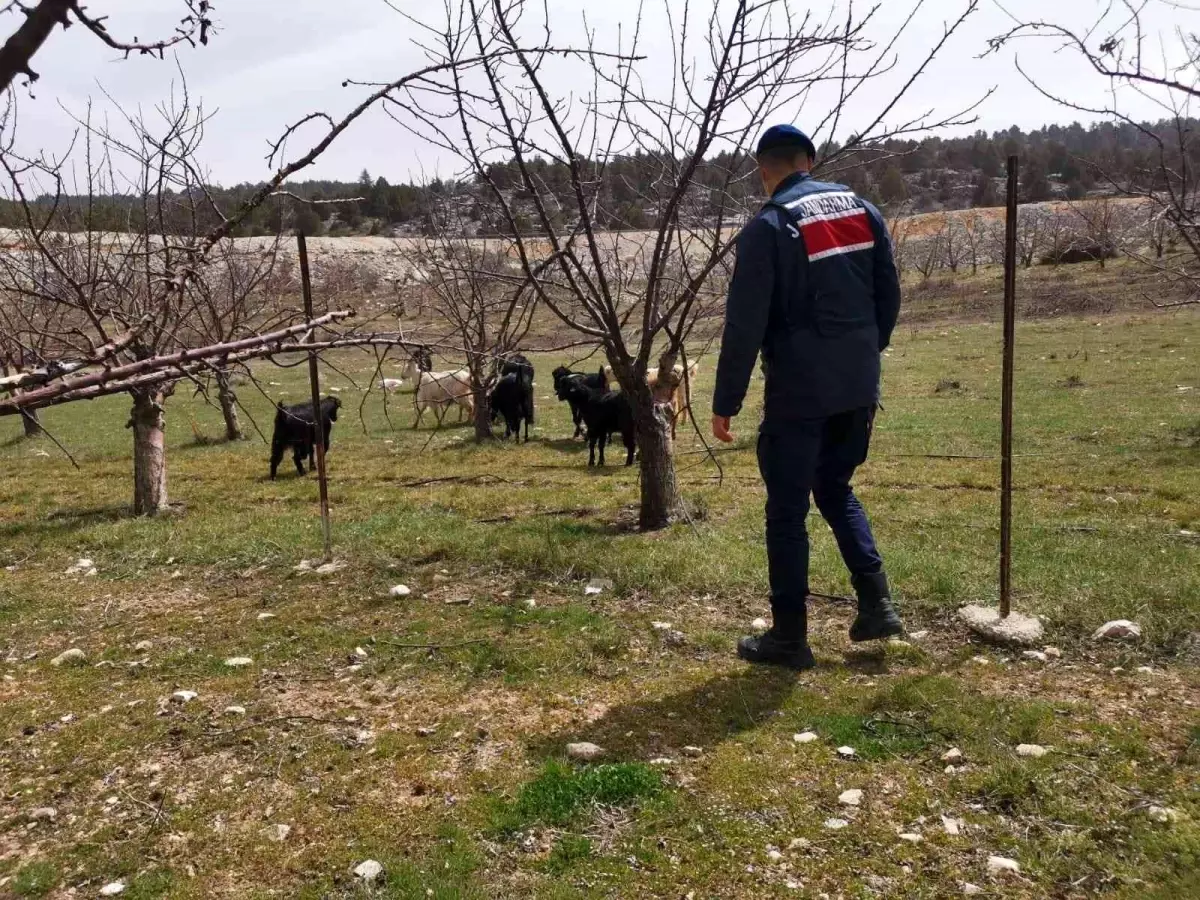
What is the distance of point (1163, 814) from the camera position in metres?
2.78

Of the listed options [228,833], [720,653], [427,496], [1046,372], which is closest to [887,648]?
[720,653]

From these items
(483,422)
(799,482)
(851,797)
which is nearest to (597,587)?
(799,482)

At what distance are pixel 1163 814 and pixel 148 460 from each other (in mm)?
8478

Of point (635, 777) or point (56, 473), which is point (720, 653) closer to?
point (635, 777)

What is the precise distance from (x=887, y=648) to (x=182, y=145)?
7.09 metres

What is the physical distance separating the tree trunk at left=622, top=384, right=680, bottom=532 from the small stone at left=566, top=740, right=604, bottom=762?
131 inches

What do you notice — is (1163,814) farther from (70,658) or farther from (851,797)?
(70,658)

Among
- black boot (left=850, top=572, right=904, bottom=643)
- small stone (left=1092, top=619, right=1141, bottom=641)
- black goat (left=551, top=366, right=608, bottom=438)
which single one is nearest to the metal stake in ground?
small stone (left=1092, top=619, right=1141, bottom=641)

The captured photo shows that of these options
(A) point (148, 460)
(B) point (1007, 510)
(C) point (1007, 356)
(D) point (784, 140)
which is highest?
(D) point (784, 140)

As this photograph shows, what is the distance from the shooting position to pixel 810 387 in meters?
3.76

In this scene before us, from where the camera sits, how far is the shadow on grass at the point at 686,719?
11.5 ft

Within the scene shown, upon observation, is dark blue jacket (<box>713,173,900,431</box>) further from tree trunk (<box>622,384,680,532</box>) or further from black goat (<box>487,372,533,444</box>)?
black goat (<box>487,372,533,444</box>)

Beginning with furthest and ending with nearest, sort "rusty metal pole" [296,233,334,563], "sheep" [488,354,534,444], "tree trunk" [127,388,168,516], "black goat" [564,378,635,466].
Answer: "sheep" [488,354,534,444] → "black goat" [564,378,635,466] → "tree trunk" [127,388,168,516] → "rusty metal pole" [296,233,334,563]

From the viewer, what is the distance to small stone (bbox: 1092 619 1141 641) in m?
4.21
